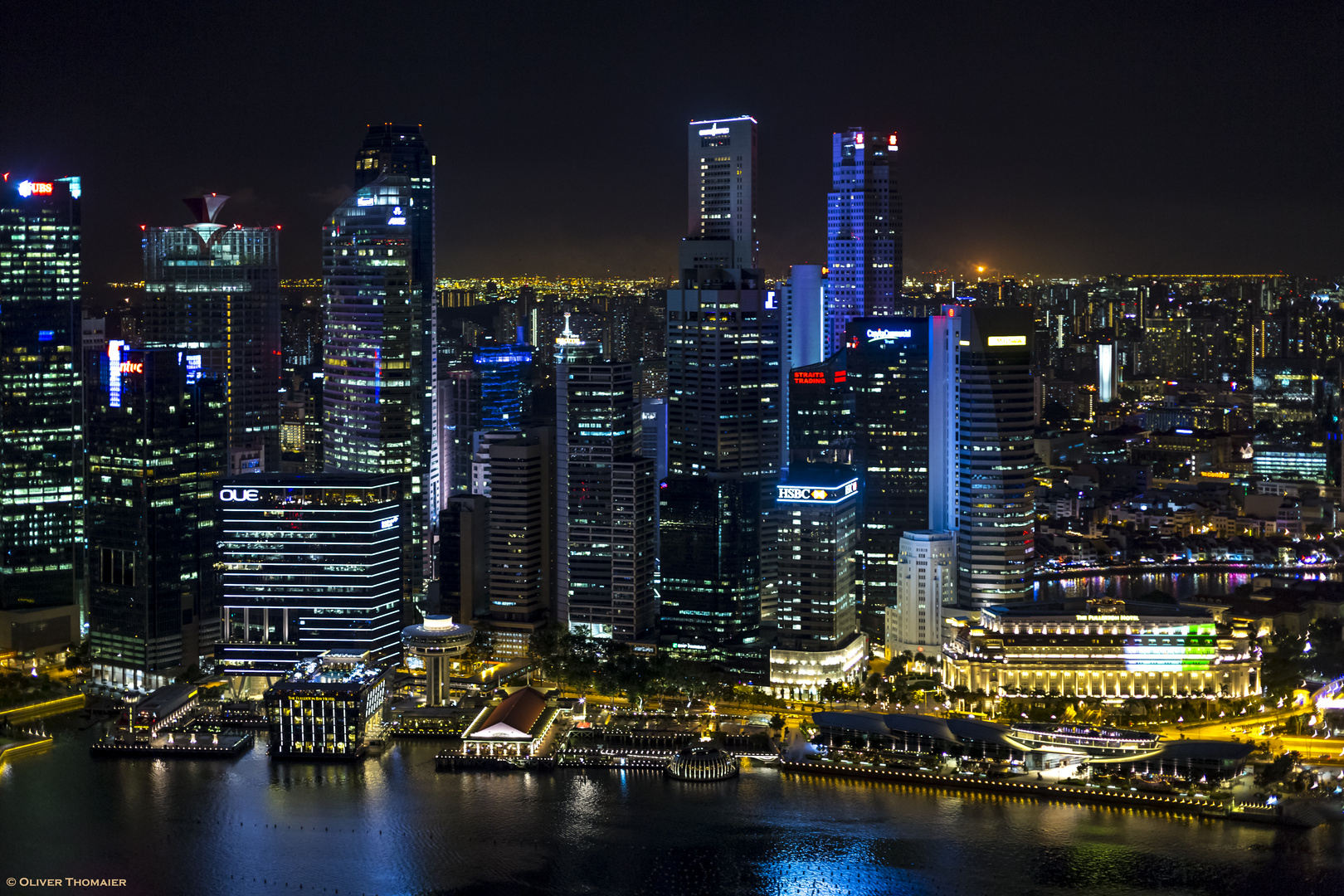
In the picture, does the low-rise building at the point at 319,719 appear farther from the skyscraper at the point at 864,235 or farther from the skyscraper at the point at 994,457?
the skyscraper at the point at 864,235

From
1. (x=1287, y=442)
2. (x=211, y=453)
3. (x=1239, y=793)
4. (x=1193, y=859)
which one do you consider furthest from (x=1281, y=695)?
(x=1287, y=442)

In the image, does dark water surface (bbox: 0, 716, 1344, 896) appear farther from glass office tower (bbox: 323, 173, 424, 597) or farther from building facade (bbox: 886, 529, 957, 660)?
glass office tower (bbox: 323, 173, 424, 597)

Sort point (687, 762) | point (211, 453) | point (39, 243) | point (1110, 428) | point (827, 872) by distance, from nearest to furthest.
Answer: point (827, 872) < point (687, 762) < point (211, 453) < point (39, 243) < point (1110, 428)

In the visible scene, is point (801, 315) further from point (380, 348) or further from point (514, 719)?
point (514, 719)

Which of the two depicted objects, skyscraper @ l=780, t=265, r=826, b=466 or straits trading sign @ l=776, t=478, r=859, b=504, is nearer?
straits trading sign @ l=776, t=478, r=859, b=504

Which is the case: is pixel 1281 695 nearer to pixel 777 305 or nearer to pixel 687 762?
pixel 687 762

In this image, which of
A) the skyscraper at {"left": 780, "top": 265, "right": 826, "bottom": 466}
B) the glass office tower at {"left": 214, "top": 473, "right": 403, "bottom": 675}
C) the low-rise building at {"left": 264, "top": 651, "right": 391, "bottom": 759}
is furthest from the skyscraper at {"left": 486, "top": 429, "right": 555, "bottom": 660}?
the skyscraper at {"left": 780, "top": 265, "right": 826, "bottom": 466}
